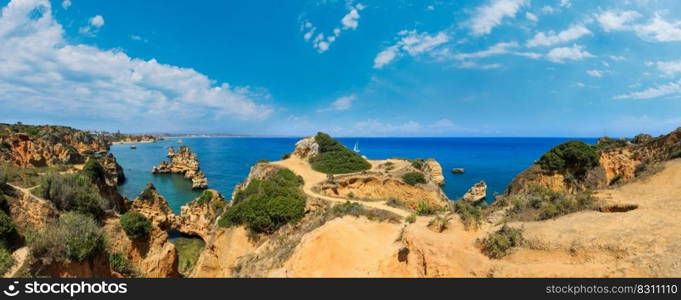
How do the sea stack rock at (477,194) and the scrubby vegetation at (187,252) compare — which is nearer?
the scrubby vegetation at (187,252)

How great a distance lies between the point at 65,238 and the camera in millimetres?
12969

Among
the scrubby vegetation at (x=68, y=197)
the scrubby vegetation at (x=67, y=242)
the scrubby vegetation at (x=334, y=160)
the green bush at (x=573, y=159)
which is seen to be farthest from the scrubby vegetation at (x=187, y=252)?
the green bush at (x=573, y=159)

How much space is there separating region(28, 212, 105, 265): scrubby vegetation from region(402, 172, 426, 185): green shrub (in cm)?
2745

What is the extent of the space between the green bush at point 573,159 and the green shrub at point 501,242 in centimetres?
2473

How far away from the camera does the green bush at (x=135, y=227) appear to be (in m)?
18.9

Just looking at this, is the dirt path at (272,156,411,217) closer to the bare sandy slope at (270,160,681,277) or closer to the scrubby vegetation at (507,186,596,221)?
the scrubby vegetation at (507,186,596,221)

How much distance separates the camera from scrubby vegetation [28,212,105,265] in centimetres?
1239

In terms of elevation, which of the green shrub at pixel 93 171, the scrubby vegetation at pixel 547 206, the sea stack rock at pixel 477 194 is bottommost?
the sea stack rock at pixel 477 194

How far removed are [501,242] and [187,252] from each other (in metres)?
27.6

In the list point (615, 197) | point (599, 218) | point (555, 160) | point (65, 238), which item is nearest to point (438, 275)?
point (599, 218)

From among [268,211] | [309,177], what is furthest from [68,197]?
[309,177]

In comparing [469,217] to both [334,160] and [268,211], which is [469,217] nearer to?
[268,211]

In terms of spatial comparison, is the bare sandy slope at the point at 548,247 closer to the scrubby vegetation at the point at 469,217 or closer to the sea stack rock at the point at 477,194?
the scrubby vegetation at the point at 469,217

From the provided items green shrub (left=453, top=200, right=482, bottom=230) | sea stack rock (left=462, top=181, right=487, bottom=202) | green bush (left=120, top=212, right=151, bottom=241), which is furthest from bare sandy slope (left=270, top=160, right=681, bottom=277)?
sea stack rock (left=462, top=181, right=487, bottom=202)
